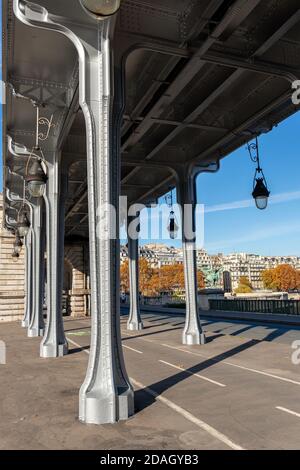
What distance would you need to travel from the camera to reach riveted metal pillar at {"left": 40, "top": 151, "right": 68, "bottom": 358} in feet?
46.7

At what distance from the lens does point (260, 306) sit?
36.9 meters

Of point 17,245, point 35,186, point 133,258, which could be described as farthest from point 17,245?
point 35,186

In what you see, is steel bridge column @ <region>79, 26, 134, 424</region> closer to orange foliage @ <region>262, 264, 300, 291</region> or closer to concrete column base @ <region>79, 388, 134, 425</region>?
concrete column base @ <region>79, 388, 134, 425</region>

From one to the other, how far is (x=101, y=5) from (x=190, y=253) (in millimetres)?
12678

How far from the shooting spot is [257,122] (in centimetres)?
1413

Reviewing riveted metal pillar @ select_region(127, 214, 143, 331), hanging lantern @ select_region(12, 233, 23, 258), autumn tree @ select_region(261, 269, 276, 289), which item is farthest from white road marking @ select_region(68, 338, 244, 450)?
autumn tree @ select_region(261, 269, 276, 289)

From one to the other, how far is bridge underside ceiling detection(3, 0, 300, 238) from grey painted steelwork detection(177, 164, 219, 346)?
72 cm

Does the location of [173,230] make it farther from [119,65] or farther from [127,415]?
[127,415]

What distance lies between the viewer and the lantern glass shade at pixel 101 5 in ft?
18.6

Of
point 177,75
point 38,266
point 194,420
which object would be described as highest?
point 177,75

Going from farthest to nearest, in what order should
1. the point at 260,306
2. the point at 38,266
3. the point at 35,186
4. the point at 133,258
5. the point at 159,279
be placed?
the point at 159,279 < the point at 260,306 < the point at 133,258 < the point at 38,266 < the point at 35,186

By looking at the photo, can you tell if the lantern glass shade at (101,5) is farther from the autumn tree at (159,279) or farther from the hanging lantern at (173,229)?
the autumn tree at (159,279)

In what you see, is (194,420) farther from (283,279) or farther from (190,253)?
(283,279)

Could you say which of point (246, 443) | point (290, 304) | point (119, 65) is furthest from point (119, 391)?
point (290, 304)
